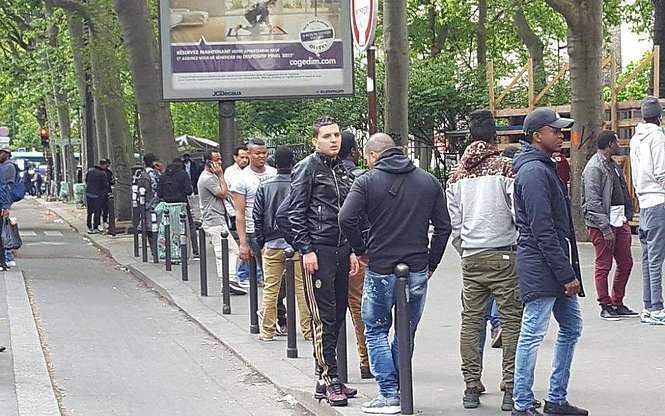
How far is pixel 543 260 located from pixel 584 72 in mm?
13151

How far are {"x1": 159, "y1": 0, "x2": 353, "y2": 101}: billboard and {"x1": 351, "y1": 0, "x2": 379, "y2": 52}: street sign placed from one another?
8.64m

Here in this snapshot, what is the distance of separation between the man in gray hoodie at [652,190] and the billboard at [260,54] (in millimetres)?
8403

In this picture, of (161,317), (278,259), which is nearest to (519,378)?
(278,259)

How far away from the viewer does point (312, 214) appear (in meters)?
8.62

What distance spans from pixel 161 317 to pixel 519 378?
750cm

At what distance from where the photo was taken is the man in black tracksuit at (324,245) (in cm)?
853

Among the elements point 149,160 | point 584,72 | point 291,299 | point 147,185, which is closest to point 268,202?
point 291,299

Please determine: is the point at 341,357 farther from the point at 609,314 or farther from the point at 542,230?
the point at 609,314

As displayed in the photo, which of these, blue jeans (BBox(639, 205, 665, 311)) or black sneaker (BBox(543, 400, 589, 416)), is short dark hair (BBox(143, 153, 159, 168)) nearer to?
blue jeans (BBox(639, 205, 665, 311))

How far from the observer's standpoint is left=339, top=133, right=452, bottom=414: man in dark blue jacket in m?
7.96

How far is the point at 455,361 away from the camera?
10266 millimetres

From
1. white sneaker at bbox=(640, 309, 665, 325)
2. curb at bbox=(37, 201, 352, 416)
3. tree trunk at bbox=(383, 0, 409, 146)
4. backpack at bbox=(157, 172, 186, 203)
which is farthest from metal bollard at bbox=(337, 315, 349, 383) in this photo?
tree trunk at bbox=(383, 0, 409, 146)

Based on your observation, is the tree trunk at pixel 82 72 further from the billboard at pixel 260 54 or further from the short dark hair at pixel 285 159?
the short dark hair at pixel 285 159

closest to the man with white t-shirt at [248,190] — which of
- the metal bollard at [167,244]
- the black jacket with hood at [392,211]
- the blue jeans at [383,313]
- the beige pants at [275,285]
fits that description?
the beige pants at [275,285]
